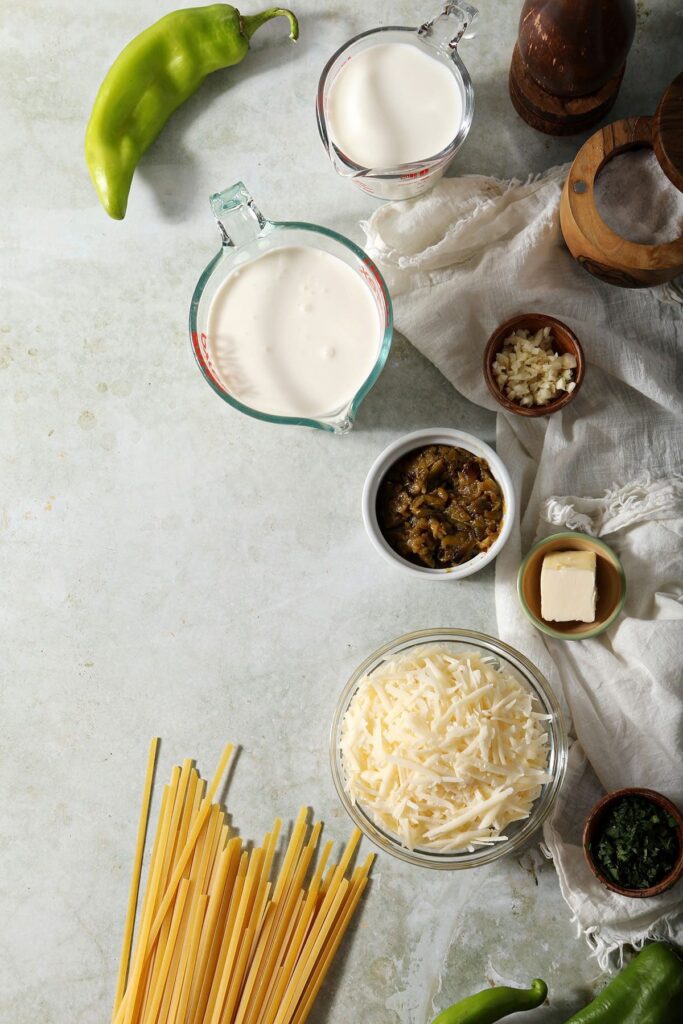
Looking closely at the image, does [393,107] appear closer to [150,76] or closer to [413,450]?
[150,76]

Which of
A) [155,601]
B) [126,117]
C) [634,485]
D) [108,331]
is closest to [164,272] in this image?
[108,331]

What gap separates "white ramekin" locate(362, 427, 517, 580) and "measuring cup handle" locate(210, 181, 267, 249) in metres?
0.49

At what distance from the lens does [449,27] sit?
1.69 metres

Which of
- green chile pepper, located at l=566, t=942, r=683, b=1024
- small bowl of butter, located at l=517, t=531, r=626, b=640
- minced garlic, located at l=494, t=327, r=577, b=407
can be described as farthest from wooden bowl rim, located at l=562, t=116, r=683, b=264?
green chile pepper, located at l=566, t=942, r=683, b=1024

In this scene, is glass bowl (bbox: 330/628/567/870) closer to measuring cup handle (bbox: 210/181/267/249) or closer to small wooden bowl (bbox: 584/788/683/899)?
small wooden bowl (bbox: 584/788/683/899)

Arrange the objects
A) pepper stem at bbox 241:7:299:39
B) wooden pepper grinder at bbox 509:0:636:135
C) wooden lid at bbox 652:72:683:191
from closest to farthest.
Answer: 1. wooden lid at bbox 652:72:683:191
2. wooden pepper grinder at bbox 509:0:636:135
3. pepper stem at bbox 241:7:299:39

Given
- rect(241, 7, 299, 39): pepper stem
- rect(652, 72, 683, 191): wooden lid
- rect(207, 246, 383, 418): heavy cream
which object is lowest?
rect(207, 246, 383, 418): heavy cream

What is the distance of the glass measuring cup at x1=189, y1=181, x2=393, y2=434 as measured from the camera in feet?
5.44

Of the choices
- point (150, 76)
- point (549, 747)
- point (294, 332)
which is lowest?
point (549, 747)

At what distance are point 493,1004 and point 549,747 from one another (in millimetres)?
498

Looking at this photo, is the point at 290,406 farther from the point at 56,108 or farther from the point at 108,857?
the point at 108,857

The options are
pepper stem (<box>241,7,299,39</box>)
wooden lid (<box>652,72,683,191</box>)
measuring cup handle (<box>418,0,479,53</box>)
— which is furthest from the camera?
pepper stem (<box>241,7,299,39</box>)

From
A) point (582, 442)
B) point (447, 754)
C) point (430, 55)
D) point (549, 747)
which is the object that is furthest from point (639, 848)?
point (430, 55)

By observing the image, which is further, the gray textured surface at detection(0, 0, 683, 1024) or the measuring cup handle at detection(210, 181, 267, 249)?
the gray textured surface at detection(0, 0, 683, 1024)
